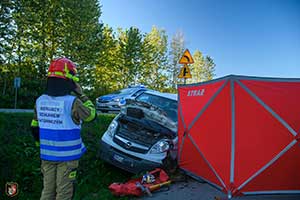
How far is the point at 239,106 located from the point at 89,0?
22176mm

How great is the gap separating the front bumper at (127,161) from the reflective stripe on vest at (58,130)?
2172mm

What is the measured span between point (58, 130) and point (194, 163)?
2.87 metres

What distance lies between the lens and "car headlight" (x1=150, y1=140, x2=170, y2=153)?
508cm

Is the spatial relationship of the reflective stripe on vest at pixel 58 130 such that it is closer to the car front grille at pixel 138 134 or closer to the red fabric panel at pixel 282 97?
the car front grille at pixel 138 134

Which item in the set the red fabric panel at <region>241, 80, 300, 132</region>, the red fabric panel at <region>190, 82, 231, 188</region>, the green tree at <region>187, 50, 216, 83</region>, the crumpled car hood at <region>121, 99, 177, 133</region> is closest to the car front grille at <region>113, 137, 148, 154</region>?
the crumpled car hood at <region>121, 99, 177, 133</region>

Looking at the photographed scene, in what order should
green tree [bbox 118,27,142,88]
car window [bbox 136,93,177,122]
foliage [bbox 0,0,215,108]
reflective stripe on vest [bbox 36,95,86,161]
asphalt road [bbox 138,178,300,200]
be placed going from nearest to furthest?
reflective stripe on vest [bbox 36,95,86,161]
asphalt road [bbox 138,178,300,200]
car window [bbox 136,93,177,122]
foliage [bbox 0,0,215,108]
green tree [bbox 118,27,142,88]

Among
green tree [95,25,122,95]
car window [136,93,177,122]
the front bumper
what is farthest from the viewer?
green tree [95,25,122,95]

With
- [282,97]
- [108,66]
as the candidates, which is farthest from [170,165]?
[108,66]

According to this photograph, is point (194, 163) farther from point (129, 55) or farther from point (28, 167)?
point (129, 55)

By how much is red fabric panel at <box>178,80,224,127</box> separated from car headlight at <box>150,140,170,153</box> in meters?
0.59

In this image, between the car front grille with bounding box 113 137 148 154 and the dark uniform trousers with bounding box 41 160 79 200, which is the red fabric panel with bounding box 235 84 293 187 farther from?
the dark uniform trousers with bounding box 41 160 79 200

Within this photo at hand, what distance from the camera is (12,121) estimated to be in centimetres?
734

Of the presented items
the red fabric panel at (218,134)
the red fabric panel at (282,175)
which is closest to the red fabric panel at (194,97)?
the red fabric panel at (218,134)

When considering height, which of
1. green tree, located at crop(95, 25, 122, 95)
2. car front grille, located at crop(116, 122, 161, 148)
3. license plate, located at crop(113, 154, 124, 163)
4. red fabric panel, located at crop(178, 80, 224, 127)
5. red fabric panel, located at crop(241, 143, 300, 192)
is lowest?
license plate, located at crop(113, 154, 124, 163)
